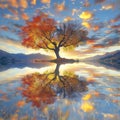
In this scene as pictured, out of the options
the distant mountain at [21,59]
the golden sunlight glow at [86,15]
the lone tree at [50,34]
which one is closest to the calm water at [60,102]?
the golden sunlight glow at [86,15]

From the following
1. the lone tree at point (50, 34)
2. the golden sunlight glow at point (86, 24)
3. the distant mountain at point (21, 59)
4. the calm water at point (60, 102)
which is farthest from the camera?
the distant mountain at point (21, 59)

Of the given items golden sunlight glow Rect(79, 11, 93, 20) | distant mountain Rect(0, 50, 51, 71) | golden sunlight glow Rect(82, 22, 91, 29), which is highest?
golden sunlight glow Rect(79, 11, 93, 20)

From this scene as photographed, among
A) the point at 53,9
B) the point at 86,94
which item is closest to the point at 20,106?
the point at 86,94

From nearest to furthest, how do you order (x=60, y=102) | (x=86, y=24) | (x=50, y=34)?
(x=60, y=102)
(x=86, y=24)
(x=50, y=34)

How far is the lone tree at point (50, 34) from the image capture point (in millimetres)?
9547

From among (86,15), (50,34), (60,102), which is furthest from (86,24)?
(60,102)

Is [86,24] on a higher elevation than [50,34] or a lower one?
higher

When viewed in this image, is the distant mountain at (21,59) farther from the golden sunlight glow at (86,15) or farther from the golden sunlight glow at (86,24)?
the golden sunlight glow at (86,15)

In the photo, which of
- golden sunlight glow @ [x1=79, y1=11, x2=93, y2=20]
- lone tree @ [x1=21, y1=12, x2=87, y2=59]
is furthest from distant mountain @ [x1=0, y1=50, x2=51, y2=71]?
golden sunlight glow @ [x1=79, y1=11, x2=93, y2=20]

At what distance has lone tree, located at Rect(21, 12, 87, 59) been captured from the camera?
9547 millimetres

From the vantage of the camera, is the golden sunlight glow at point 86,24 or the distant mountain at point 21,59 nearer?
the golden sunlight glow at point 86,24

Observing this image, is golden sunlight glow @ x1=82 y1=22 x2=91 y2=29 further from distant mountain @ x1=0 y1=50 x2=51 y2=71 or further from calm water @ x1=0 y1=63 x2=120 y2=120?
calm water @ x1=0 y1=63 x2=120 y2=120

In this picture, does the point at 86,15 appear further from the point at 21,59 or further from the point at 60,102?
the point at 60,102

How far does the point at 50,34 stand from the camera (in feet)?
32.5
